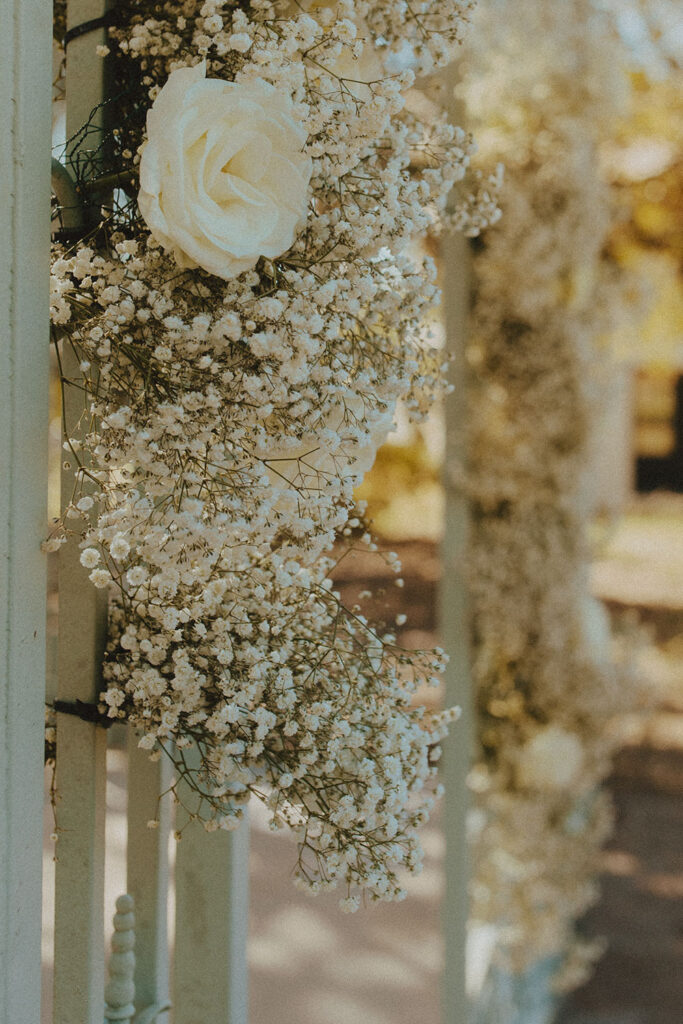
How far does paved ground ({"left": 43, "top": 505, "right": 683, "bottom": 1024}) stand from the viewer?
235 centimetres

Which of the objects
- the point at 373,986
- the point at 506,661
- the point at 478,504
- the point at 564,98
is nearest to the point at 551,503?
the point at 478,504

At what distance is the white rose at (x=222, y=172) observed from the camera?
72cm

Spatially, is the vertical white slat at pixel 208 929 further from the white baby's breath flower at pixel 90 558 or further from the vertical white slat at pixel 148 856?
the white baby's breath flower at pixel 90 558

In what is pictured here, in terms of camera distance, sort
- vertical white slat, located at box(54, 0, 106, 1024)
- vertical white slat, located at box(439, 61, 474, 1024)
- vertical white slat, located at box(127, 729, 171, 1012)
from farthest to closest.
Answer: vertical white slat, located at box(439, 61, 474, 1024) < vertical white slat, located at box(127, 729, 171, 1012) < vertical white slat, located at box(54, 0, 106, 1024)

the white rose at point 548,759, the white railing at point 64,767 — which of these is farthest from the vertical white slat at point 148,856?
the white rose at point 548,759

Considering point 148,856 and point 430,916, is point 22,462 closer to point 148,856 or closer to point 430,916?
point 148,856

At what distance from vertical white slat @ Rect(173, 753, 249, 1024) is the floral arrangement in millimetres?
206

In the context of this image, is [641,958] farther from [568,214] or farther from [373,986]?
[568,214]

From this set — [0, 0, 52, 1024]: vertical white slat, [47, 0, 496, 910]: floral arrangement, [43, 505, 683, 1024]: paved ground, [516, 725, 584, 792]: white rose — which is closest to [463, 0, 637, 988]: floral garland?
[516, 725, 584, 792]: white rose

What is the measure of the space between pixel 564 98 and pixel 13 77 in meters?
2.30

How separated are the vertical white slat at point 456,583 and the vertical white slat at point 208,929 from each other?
1.46 m

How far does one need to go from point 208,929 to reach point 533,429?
1.95 m

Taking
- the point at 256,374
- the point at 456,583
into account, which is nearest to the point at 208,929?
the point at 256,374

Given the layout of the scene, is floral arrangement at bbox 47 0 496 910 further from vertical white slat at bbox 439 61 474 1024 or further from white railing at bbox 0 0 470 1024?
vertical white slat at bbox 439 61 474 1024
